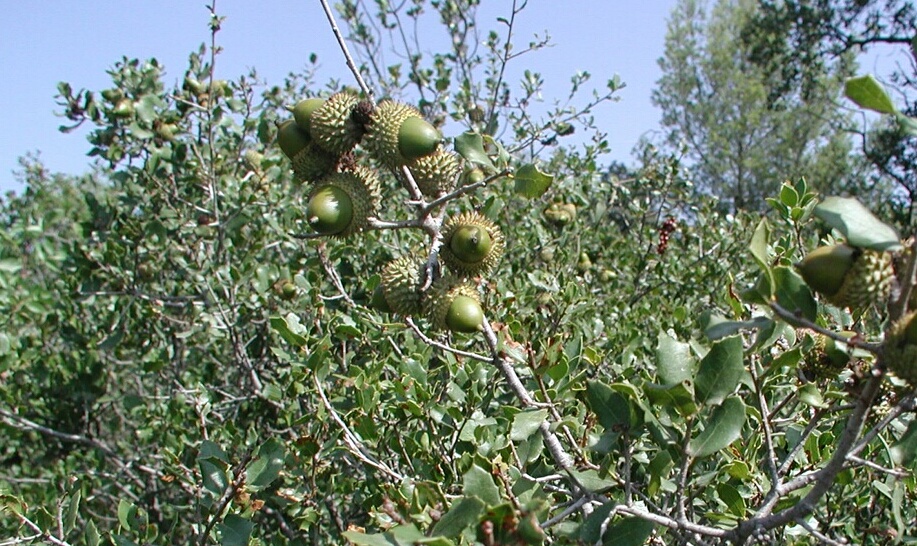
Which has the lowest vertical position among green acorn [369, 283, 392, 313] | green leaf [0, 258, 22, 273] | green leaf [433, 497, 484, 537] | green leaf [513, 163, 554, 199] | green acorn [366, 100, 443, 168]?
green leaf [433, 497, 484, 537]

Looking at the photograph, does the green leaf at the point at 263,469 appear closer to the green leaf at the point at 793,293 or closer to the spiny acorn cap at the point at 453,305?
the spiny acorn cap at the point at 453,305

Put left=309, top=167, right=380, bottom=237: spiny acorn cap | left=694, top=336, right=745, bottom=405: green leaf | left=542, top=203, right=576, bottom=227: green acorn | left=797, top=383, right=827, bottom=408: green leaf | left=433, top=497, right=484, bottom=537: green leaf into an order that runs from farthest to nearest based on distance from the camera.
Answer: left=542, top=203, right=576, bottom=227: green acorn → left=309, top=167, right=380, bottom=237: spiny acorn cap → left=797, top=383, right=827, bottom=408: green leaf → left=694, top=336, right=745, bottom=405: green leaf → left=433, top=497, right=484, bottom=537: green leaf

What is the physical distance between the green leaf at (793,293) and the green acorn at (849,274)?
0.05 feet

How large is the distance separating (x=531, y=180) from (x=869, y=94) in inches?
25.8

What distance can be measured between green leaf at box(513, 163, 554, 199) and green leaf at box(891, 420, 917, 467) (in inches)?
26.8

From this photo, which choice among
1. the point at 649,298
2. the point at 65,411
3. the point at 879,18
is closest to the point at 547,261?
the point at 649,298

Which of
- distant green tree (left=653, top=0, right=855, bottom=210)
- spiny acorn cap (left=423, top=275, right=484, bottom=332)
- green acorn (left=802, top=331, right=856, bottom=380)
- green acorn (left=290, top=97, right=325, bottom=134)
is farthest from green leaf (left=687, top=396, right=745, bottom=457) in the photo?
distant green tree (left=653, top=0, right=855, bottom=210)

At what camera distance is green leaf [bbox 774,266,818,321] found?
2.97 feet

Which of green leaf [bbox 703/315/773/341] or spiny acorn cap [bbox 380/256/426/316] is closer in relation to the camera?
green leaf [bbox 703/315/773/341]

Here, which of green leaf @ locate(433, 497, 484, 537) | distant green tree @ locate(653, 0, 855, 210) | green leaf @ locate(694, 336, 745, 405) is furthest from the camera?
distant green tree @ locate(653, 0, 855, 210)

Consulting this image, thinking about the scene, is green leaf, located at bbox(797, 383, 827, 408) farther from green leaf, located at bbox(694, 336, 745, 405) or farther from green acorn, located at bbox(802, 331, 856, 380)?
green leaf, located at bbox(694, 336, 745, 405)

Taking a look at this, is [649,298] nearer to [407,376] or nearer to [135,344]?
[407,376]

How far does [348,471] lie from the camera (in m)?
2.56

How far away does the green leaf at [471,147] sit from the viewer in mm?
1305
